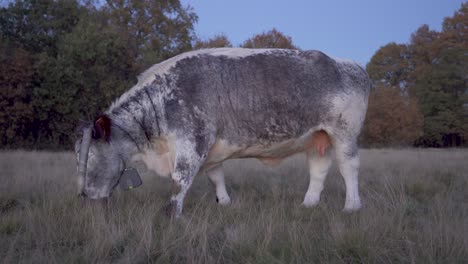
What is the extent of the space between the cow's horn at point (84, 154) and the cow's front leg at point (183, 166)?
1008mm

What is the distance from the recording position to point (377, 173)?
923 cm

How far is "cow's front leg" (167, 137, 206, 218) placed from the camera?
476cm

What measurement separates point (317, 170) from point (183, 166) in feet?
7.65

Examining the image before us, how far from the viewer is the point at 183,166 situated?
4.79 meters

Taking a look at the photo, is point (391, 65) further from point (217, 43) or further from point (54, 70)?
point (54, 70)

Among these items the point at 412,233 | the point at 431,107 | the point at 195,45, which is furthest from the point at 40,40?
the point at 431,107

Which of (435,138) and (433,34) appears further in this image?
(433,34)

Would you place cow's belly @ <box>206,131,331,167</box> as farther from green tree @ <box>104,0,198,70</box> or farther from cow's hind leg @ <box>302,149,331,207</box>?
green tree @ <box>104,0,198,70</box>

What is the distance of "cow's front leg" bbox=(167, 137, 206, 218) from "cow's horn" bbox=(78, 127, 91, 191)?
1.01 meters

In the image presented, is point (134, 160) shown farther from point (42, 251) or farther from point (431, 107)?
point (431, 107)

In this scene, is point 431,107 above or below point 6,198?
above

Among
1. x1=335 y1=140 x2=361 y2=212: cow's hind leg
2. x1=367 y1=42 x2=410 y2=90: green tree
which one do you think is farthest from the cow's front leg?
x1=367 y1=42 x2=410 y2=90: green tree

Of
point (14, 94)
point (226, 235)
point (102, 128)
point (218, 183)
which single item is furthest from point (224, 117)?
point (14, 94)

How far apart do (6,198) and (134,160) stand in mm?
1824
